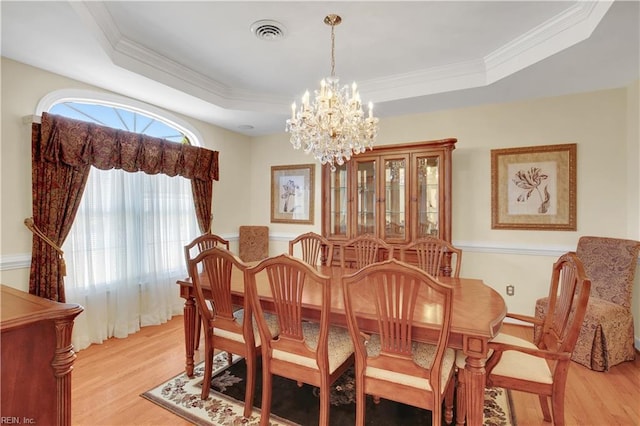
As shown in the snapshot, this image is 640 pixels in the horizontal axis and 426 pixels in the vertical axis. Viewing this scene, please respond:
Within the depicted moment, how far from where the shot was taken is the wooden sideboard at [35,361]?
3.68ft

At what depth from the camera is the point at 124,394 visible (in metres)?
2.17

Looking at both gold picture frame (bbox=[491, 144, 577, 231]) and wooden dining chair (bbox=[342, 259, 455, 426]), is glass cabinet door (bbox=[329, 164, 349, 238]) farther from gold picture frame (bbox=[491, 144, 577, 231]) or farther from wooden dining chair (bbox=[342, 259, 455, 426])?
wooden dining chair (bbox=[342, 259, 455, 426])

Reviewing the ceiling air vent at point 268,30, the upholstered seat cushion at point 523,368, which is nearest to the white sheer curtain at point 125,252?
the ceiling air vent at point 268,30

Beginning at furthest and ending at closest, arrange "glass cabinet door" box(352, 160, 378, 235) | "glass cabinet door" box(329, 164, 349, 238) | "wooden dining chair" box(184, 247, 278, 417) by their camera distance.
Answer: "glass cabinet door" box(329, 164, 349, 238) < "glass cabinet door" box(352, 160, 378, 235) < "wooden dining chair" box(184, 247, 278, 417)

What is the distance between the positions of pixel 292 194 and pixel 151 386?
9.80 ft

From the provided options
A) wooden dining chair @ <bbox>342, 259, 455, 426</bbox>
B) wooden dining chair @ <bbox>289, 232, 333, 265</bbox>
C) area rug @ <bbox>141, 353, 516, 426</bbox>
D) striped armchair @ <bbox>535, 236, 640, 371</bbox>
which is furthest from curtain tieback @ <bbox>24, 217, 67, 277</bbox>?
striped armchair @ <bbox>535, 236, 640, 371</bbox>

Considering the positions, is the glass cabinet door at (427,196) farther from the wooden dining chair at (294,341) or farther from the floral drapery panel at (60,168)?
the floral drapery panel at (60,168)

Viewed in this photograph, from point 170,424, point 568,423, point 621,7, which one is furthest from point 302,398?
point 621,7

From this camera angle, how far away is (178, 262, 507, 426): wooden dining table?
4.80 feet

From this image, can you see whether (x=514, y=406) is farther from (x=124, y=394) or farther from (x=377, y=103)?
(x=377, y=103)

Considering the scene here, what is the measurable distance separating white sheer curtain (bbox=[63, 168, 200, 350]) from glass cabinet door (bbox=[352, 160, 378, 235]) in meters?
2.18

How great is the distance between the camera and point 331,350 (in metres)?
1.83

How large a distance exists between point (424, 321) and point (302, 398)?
3.81 ft


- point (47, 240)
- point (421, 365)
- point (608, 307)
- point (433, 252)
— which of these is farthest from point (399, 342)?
point (47, 240)
